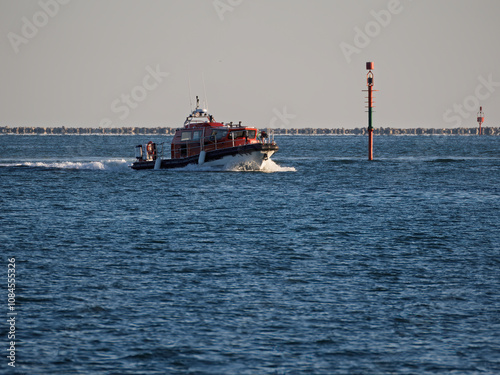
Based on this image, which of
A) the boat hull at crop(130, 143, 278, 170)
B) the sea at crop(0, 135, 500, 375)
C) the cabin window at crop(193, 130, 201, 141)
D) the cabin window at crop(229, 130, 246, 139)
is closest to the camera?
the sea at crop(0, 135, 500, 375)

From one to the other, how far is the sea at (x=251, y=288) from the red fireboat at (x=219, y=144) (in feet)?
45.8

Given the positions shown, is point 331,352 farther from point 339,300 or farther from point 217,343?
point 339,300

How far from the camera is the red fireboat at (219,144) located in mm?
49188

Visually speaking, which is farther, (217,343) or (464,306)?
(464,306)

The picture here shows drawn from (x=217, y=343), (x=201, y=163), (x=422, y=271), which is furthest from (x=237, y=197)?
(x=217, y=343)

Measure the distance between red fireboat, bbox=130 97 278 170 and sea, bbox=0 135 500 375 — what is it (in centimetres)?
1396

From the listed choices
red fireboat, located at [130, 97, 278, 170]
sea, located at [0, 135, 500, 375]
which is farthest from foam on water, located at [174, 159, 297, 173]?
sea, located at [0, 135, 500, 375]

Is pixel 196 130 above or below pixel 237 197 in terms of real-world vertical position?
above

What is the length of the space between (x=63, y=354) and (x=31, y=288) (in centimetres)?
482

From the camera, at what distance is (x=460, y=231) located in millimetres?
25984

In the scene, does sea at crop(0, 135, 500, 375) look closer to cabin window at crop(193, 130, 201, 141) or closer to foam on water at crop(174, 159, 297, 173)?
cabin window at crop(193, 130, 201, 141)

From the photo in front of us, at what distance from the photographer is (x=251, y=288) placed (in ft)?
54.0

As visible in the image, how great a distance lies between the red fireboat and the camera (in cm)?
4919

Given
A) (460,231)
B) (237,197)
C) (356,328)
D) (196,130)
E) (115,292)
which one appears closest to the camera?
(356,328)
